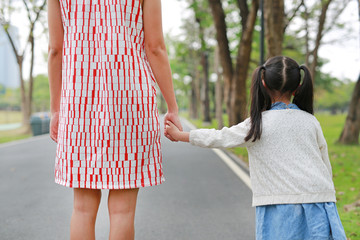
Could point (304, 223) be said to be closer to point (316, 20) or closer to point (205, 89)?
point (316, 20)

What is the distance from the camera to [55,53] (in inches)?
79.8

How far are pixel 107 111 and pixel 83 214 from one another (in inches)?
18.9

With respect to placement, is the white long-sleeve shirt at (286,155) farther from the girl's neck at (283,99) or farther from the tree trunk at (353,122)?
the tree trunk at (353,122)

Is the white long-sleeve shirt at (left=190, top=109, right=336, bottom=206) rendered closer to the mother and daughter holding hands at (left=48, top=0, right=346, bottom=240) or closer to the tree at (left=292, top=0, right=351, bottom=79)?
the mother and daughter holding hands at (left=48, top=0, right=346, bottom=240)

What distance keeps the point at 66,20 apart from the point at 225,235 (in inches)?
98.5

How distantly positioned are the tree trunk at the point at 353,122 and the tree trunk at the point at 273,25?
194 inches

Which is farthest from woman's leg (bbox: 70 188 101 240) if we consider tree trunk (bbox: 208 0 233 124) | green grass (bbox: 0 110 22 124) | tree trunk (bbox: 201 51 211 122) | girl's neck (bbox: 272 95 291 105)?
green grass (bbox: 0 110 22 124)

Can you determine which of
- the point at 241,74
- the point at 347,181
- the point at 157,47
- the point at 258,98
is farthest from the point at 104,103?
the point at 241,74

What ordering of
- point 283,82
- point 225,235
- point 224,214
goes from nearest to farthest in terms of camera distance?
1. point 283,82
2. point 225,235
3. point 224,214

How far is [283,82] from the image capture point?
2.24 m

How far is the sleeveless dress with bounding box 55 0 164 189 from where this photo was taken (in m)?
1.86

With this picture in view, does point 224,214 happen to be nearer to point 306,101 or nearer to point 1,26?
point 306,101

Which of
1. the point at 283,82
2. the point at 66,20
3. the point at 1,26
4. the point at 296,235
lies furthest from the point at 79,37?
the point at 1,26

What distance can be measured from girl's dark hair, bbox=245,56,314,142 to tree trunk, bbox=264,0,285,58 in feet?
21.4
